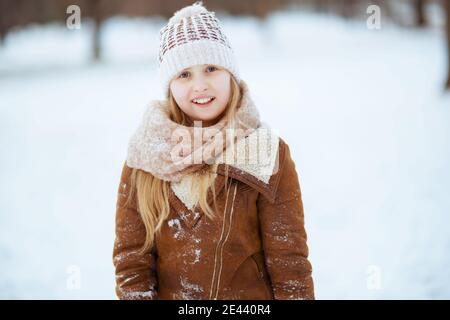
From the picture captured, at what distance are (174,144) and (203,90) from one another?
25 cm

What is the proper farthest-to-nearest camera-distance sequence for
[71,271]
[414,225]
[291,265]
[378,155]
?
[378,155] < [414,225] < [71,271] < [291,265]

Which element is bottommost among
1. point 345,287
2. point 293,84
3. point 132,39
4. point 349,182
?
point 345,287

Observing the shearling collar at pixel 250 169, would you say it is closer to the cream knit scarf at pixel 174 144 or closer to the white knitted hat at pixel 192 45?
the cream knit scarf at pixel 174 144

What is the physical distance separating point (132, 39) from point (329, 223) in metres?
21.5

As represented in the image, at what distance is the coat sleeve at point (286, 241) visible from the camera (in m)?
1.61

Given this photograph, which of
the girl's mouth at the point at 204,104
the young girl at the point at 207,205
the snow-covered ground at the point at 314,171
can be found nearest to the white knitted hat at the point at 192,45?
the young girl at the point at 207,205

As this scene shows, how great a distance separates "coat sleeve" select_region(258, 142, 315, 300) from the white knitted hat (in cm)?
52

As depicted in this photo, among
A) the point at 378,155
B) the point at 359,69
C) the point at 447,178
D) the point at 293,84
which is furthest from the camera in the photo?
the point at 359,69

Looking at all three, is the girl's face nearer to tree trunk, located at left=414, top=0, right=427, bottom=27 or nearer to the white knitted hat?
the white knitted hat

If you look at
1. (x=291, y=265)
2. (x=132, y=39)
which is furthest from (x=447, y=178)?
(x=132, y=39)

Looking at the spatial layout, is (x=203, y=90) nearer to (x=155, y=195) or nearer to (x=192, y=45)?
(x=192, y=45)

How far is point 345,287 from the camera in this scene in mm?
3125

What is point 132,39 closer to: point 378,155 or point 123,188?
point 378,155
